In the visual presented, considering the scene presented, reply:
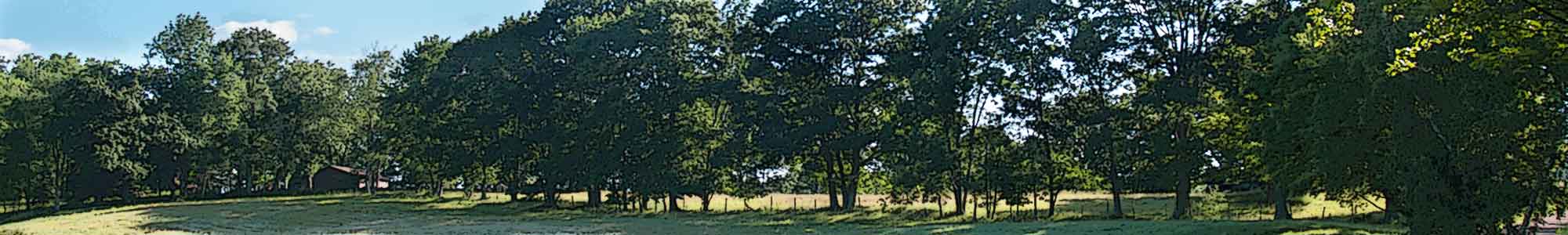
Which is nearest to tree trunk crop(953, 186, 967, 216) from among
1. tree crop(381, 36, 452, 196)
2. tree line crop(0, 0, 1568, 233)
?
tree line crop(0, 0, 1568, 233)

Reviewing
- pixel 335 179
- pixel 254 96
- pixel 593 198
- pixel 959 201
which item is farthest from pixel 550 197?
pixel 335 179

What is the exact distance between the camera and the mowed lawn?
27.0 m

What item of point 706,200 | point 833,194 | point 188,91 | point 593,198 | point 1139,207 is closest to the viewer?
point 1139,207

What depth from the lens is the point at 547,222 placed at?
131 ft

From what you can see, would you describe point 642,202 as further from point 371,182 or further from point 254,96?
point 371,182

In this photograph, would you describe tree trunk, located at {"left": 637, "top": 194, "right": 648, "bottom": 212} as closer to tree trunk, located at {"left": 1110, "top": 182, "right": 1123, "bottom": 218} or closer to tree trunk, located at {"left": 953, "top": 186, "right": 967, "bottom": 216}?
tree trunk, located at {"left": 953, "top": 186, "right": 967, "bottom": 216}

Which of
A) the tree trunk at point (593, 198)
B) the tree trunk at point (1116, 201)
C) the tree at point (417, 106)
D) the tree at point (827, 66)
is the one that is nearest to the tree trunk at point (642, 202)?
the tree trunk at point (593, 198)

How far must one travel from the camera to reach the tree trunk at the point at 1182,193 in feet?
109

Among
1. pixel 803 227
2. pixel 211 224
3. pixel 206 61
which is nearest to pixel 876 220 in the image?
pixel 803 227

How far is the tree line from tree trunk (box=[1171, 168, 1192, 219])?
0.26ft

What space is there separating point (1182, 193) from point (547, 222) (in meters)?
20.9

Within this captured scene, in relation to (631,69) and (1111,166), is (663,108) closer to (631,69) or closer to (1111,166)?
(631,69)

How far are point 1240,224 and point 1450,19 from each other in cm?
1579

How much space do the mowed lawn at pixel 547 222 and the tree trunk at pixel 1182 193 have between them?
197 centimetres
